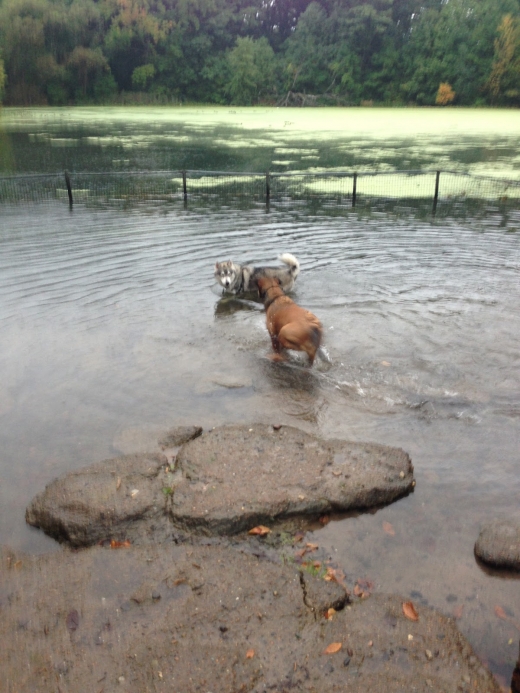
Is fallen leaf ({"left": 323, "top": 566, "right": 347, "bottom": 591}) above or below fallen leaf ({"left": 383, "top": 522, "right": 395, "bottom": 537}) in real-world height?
above

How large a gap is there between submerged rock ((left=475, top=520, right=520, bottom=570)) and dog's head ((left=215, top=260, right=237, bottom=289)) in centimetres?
535

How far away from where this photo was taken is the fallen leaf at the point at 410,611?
3113mm

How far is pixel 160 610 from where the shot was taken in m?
3.13

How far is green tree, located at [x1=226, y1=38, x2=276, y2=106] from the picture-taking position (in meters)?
76.9

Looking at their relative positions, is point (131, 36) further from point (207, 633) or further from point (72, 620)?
point (207, 633)

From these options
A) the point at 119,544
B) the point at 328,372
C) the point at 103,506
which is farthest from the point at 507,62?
the point at 119,544

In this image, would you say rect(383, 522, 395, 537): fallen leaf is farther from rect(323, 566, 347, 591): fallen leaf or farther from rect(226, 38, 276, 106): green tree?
rect(226, 38, 276, 106): green tree

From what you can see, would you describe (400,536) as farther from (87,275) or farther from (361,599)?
(87,275)

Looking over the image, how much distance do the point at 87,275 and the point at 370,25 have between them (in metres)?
81.2

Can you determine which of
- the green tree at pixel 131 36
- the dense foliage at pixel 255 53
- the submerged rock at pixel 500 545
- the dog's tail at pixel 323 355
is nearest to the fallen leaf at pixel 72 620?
the submerged rock at pixel 500 545

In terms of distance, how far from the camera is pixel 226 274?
8258 mm

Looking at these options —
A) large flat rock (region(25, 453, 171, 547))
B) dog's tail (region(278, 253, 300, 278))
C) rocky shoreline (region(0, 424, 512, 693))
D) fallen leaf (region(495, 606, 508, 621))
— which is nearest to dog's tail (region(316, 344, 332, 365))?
rocky shoreline (region(0, 424, 512, 693))

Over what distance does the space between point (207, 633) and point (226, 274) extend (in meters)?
5.89

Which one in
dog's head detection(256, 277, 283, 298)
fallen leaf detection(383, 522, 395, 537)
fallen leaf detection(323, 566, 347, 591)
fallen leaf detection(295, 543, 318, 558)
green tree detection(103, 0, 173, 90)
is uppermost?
green tree detection(103, 0, 173, 90)
